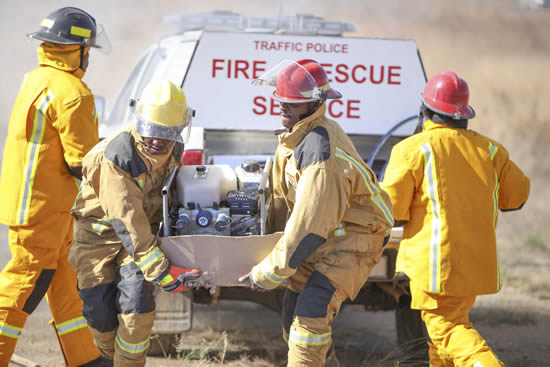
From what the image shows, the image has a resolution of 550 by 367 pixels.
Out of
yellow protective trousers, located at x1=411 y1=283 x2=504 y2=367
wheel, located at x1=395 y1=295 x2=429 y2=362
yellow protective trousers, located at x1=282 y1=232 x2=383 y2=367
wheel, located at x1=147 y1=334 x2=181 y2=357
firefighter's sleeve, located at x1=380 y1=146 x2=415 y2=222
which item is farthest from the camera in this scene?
wheel, located at x1=395 y1=295 x2=429 y2=362

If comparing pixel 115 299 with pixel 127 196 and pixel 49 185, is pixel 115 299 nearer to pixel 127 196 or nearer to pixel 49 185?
pixel 127 196

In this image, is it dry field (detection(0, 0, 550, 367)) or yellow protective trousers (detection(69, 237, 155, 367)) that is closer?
yellow protective trousers (detection(69, 237, 155, 367))

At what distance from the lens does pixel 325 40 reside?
5703 millimetres

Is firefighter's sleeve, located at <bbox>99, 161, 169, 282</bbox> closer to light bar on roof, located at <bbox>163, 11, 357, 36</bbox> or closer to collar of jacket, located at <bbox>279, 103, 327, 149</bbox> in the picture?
collar of jacket, located at <bbox>279, 103, 327, 149</bbox>

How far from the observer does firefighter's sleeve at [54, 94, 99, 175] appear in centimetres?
434

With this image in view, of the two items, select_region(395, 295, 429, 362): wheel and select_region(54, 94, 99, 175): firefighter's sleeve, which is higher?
select_region(54, 94, 99, 175): firefighter's sleeve

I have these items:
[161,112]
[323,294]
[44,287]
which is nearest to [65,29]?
[161,112]

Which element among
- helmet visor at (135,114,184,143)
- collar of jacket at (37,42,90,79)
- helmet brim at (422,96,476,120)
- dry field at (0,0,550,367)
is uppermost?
collar of jacket at (37,42,90,79)

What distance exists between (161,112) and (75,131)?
2.63ft

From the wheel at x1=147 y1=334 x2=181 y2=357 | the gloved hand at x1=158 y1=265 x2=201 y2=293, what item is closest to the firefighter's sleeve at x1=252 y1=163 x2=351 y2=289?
the gloved hand at x1=158 y1=265 x2=201 y2=293

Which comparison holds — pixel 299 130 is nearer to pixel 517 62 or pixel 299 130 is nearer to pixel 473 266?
pixel 473 266

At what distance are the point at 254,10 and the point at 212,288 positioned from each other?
25.1 metres

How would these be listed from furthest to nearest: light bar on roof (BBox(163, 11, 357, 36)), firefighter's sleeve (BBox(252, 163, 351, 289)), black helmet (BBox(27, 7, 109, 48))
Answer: light bar on roof (BBox(163, 11, 357, 36)), black helmet (BBox(27, 7, 109, 48)), firefighter's sleeve (BBox(252, 163, 351, 289))

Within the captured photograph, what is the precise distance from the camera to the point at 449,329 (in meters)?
4.14
